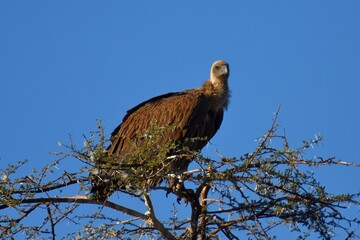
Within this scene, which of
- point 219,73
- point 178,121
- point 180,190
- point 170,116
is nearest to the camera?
point 180,190

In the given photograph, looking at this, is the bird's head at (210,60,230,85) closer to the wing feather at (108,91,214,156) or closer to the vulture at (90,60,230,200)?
the vulture at (90,60,230,200)

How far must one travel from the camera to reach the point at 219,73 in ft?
38.5

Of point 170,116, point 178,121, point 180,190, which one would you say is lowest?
point 180,190

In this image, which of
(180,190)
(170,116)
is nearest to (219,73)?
(170,116)

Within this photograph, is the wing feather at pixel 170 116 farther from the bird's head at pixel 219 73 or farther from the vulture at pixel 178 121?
the bird's head at pixel 219 73

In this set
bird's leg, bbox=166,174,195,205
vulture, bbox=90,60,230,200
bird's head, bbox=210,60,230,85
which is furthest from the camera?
bird's head, bbox=210,60,230,85

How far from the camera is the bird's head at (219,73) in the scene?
11.6 m

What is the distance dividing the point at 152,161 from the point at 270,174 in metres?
0.98

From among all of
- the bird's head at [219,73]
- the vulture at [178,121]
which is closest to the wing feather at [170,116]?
the vulture at [178,121]

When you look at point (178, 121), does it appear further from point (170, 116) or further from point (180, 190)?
point (180, 190)

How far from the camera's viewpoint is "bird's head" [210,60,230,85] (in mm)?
11641

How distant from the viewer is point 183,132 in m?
10.0

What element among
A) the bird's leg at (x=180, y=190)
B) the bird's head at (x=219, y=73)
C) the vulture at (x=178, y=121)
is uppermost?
the bird's head at (x=219, y=73)

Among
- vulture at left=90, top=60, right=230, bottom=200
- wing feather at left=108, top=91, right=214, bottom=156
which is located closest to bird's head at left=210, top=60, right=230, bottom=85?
vulture at left=90, top=60, right=230, bottom=200
